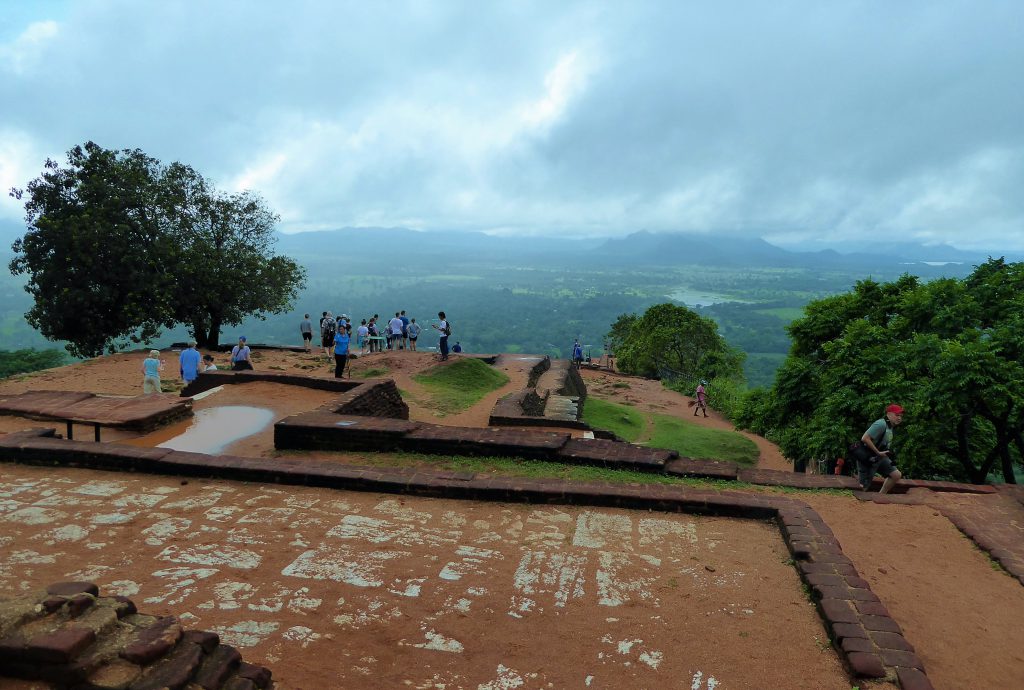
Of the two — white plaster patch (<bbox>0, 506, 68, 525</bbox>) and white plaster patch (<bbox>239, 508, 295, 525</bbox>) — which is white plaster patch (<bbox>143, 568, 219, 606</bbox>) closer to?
white plaster patch (<bbox>239, 508, 295, 525</bbox>)

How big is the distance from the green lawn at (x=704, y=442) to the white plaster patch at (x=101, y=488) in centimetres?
1410

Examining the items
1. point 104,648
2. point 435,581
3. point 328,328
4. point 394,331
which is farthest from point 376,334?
point 104,648

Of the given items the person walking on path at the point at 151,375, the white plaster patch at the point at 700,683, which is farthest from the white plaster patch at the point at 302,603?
the person walking on path at the point at 151,375

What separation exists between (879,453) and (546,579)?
198 inches

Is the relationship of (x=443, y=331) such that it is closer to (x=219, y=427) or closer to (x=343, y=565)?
(x=219, y=427)

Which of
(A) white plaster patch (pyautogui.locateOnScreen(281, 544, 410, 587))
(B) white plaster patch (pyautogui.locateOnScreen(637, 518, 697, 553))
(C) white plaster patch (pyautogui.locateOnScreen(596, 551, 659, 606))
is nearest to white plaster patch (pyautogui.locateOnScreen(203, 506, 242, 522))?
(A) white plaster patch (pyautogui.locateOnScreen(281, 544, 410, 587))

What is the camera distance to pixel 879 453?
7.47 meters

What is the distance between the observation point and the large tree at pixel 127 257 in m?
18.9

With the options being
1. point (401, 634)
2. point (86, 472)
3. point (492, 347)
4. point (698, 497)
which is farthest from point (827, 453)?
point (492, 347)

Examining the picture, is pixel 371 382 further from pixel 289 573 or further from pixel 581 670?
pixel 581 670

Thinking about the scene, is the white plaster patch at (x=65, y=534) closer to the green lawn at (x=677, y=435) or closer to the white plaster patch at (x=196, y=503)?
the white plaster patch at (x=196, y=503)

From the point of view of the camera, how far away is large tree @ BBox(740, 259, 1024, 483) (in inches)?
Answer: 403

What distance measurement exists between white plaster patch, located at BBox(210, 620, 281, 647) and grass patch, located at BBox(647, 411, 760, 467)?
15.1 m

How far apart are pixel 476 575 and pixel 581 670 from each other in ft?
4.11
